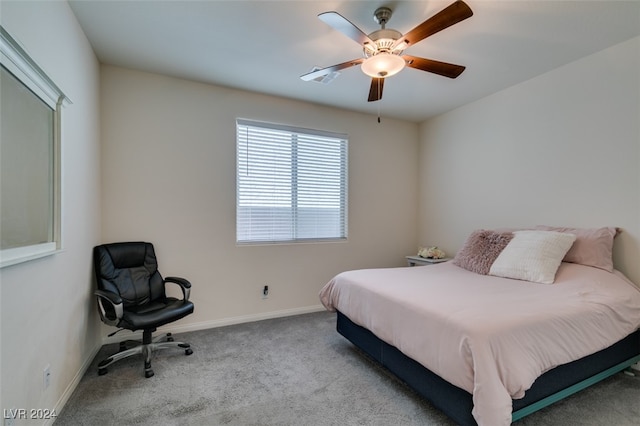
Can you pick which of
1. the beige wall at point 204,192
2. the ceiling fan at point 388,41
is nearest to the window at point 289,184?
the beige wall at point 204,192

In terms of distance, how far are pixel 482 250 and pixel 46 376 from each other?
3.43m

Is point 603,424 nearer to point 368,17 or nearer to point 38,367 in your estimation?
point 368,17

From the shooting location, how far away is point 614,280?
2209 millimetres

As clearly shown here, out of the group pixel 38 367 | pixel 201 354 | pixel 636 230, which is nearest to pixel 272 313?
pixel 201 354

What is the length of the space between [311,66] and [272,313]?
2.78 meters

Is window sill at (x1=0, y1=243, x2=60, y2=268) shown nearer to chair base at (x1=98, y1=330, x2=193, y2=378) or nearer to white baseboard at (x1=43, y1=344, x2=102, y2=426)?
white baseboard at (x1=43, y1=344, x2=102, y2=426)

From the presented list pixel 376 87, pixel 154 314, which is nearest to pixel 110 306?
pixel 154 314

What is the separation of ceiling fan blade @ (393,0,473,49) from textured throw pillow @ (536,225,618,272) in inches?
83.1

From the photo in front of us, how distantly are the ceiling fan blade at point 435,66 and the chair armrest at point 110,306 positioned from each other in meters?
2.76

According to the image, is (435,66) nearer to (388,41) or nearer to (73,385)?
(388,41)

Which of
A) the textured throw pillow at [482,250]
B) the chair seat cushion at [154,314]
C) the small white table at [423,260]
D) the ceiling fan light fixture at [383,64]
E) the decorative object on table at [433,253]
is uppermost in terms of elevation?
the ceiling fan light fixture at [383,64]

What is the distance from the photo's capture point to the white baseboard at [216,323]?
2877mm

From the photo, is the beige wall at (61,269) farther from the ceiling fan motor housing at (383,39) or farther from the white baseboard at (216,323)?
the ceiling fan motor housing at (383,39)

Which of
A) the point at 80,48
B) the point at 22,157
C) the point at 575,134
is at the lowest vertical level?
the point at 22,157
